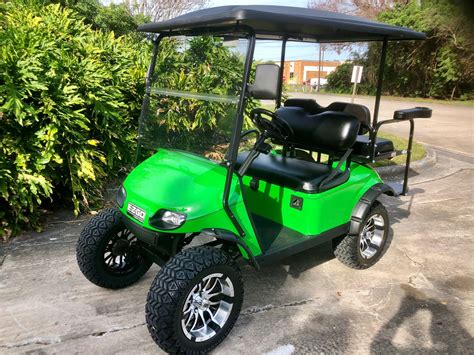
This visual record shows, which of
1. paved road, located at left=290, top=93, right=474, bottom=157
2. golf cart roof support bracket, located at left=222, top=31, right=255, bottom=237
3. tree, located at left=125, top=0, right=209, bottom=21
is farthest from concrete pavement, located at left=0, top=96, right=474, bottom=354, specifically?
tree, located at left=125, top=0, right=209, bottom=21

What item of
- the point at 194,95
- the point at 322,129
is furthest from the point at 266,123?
the point at 322,129

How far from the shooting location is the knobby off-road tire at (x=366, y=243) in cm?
335

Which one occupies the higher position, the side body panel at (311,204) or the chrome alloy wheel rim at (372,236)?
the side body panel at (311,204)

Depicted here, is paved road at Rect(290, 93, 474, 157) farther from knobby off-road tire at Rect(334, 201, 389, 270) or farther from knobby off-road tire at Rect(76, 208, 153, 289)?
knobby off-road tire at Rect(76, 208, 153, 289)

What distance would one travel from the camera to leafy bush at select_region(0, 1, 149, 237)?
3521 mm

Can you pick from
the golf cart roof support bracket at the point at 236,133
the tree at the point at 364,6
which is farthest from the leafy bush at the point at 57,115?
the tree at the point at 364,6

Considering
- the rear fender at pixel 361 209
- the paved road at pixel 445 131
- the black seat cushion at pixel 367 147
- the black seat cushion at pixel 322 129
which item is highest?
the black seat cushion at pixel 322 129

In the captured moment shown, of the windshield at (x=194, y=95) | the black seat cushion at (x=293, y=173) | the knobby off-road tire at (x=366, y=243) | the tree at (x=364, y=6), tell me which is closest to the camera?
the windshield at (x=194, y=95)

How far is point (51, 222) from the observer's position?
4.14 metres

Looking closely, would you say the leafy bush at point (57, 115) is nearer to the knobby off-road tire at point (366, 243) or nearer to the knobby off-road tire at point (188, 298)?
the knobby off-road tire at point (188, 298)

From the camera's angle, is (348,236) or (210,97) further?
(348,236)

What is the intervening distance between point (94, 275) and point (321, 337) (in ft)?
5.08

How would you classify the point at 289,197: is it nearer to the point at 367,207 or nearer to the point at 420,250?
the point at 367,207

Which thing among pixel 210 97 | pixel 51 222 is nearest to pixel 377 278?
pixel 210 97
